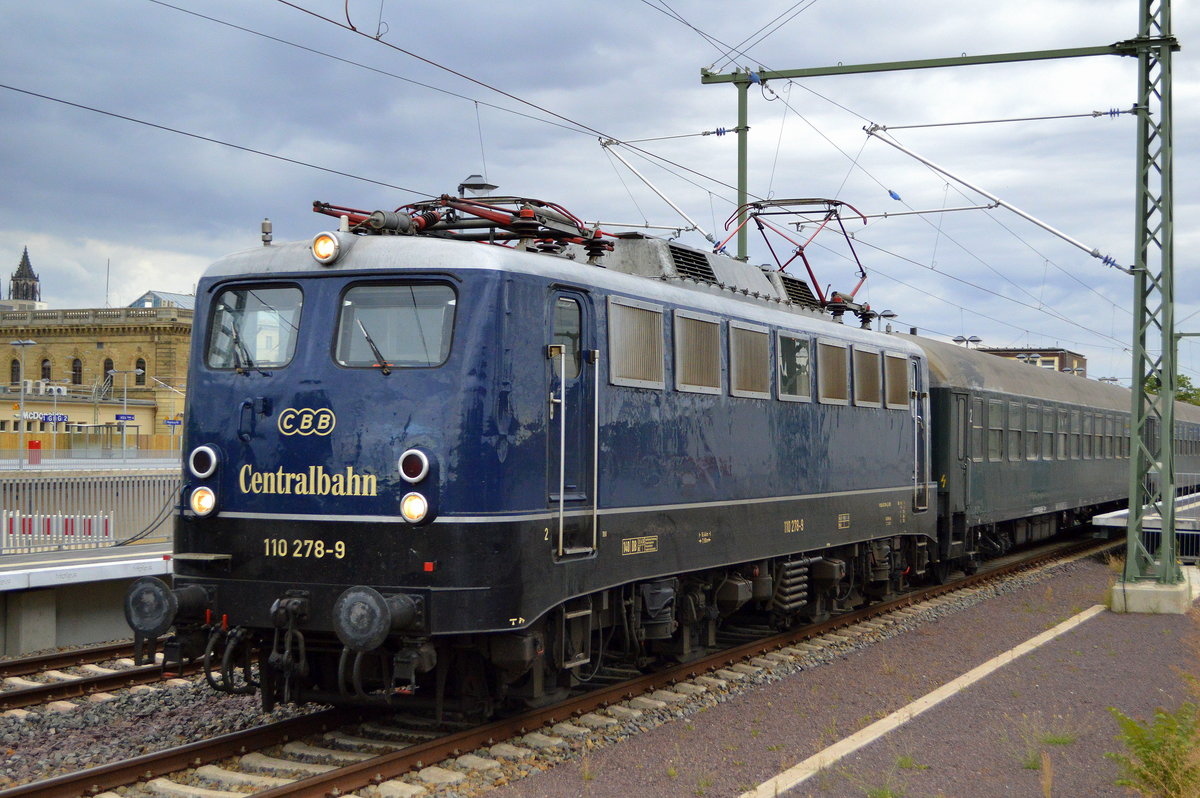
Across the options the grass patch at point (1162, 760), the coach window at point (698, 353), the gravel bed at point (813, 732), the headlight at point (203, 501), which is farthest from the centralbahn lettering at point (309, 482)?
the grass patch at point (1162, 760)

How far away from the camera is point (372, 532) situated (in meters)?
8.03

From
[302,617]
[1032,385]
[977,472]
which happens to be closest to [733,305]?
[302,617]

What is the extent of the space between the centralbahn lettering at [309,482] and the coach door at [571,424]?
1.28 metres

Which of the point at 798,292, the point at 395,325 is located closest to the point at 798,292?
the point at 798,292

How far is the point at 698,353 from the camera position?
1070 cm

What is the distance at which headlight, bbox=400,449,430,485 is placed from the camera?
26.0ft

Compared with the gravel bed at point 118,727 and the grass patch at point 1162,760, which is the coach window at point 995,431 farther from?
the gravel bed at point 118,727

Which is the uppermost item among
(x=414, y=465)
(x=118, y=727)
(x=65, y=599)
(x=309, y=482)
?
(x=414, y=465)

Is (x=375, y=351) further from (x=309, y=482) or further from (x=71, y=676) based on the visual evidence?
(x=71, y=676)

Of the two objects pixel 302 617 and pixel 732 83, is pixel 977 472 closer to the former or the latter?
pixel 732 83

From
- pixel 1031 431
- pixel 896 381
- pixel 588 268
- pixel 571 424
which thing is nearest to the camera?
pixel 571 424

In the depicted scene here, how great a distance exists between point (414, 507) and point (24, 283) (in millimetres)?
167758

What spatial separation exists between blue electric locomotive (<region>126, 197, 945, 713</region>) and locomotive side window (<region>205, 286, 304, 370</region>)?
0.06 ft

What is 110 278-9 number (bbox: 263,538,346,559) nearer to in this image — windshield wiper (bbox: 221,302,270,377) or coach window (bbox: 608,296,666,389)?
windshield wiper (bbox: 221,302,270,377)
